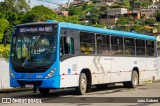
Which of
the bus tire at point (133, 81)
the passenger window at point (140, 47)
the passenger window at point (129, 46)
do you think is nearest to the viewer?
the passenger window at point (129, 46)

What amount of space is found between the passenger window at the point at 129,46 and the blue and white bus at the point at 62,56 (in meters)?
1.24

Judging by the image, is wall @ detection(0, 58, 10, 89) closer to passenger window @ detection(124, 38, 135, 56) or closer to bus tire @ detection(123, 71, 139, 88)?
bus tire @ detection(123, 71, 139, 88)

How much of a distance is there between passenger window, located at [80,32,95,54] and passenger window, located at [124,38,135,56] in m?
3.98

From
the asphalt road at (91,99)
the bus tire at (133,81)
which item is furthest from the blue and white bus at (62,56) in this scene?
the bus tire at (133,81)

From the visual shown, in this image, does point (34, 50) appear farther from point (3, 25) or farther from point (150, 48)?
point (3, 25)

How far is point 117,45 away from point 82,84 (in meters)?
4.43

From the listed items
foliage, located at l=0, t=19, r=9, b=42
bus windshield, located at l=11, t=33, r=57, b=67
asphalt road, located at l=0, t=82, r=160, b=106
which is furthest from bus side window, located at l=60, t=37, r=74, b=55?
foliage, located at l=0, t=19, r=9, b=42

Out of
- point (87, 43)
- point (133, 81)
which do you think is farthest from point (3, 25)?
point (87, 43)

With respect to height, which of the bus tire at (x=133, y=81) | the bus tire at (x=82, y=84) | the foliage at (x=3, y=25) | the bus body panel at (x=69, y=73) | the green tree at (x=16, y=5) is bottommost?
the bus tire at (x=133, y=81)

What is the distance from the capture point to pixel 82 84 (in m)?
17.5

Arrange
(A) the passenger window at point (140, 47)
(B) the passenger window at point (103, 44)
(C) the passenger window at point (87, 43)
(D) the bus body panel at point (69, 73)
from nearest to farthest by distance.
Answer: (D) the bus body panel at point (69, 73) → (C) the passenger window at point (87, 43) → (B) the passenger window at point (103, 44) → (A) the passenger window at point (140, 47)

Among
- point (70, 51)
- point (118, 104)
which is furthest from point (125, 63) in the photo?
point (118, 104)

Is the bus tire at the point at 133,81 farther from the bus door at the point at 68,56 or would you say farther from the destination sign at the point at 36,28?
the destination sign at the point at 36,28

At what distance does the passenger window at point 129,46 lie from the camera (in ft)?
73.3
